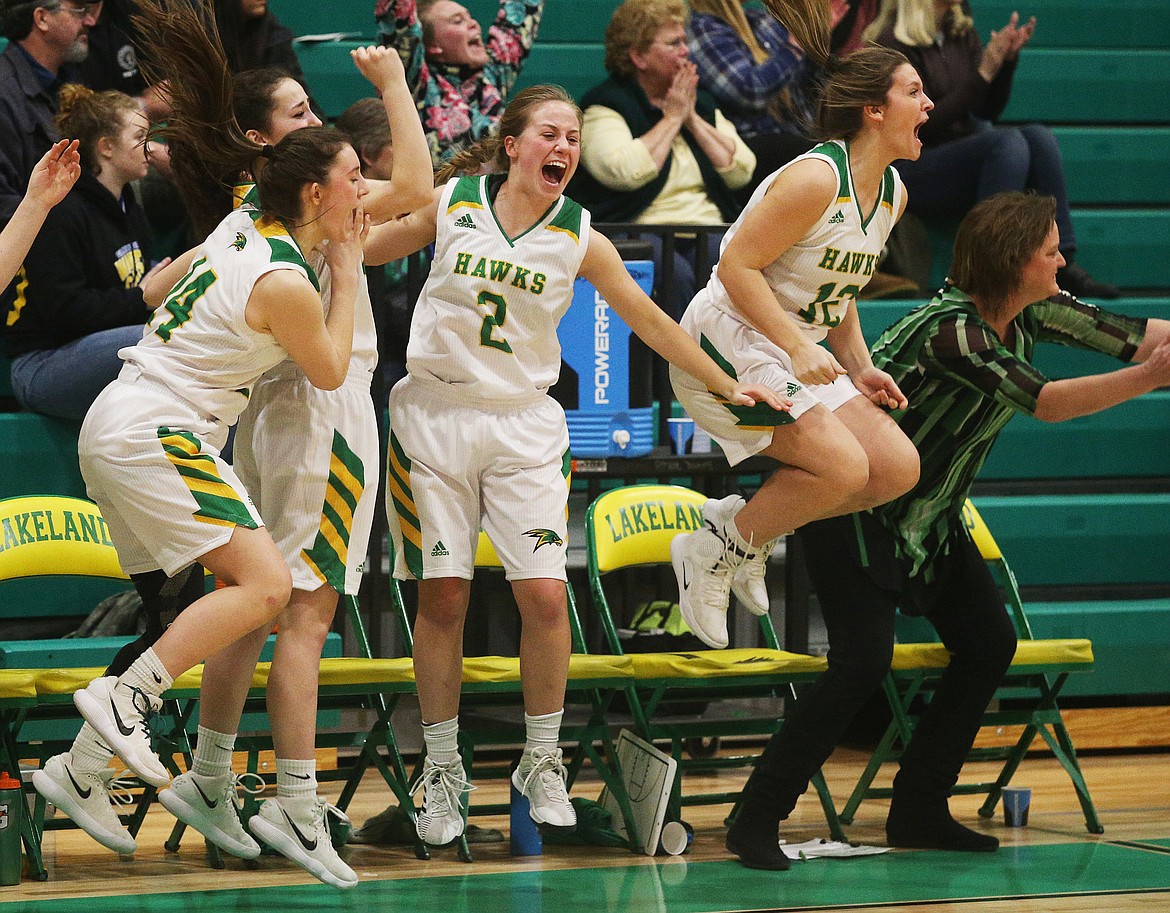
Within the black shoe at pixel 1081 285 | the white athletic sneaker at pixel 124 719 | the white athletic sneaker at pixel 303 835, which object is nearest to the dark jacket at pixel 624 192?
the black shoe at pixel 1081 285

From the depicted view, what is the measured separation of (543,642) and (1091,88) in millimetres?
5384

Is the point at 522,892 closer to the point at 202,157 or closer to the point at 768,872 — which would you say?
the point at 768,872

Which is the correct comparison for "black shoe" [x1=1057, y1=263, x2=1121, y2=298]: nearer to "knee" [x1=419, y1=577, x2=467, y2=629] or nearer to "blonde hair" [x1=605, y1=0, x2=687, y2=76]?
"blonde hair" [x1=605, y1=0, x2=687, y2=76]

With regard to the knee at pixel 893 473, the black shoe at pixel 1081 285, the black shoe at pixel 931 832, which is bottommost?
the black shoe at pixel 931 832

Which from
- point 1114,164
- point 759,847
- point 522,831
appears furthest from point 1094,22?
point 522,831

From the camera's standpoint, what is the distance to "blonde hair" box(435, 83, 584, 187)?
4379mm

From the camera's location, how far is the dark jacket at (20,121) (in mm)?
5691

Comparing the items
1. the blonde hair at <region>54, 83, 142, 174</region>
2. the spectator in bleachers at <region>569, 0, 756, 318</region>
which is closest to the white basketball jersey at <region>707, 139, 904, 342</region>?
the spectator in bleachers at <region>569, 0, 756, 318</region>

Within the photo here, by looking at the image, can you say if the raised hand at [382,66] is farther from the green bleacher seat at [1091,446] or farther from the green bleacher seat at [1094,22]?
the green bleacher seat at [1094,22]

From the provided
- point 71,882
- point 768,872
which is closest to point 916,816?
point 768,872

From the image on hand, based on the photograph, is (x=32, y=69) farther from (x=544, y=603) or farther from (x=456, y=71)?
(x=544, y=603)

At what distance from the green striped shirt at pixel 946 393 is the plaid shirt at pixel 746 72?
241 cm

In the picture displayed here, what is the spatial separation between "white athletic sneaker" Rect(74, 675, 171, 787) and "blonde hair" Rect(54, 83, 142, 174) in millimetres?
2404

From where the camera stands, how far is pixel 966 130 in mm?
7535
